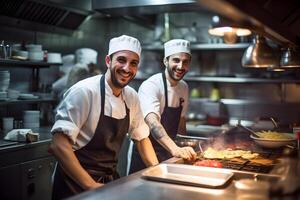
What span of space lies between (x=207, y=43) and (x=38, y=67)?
7.88 feet

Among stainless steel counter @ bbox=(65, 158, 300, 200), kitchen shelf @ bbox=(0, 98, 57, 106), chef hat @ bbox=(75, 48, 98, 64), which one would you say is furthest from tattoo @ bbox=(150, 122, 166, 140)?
chef hat @ bbox=(75, 48, 98, 64)

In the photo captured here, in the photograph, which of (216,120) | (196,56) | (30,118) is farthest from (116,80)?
(196,56)

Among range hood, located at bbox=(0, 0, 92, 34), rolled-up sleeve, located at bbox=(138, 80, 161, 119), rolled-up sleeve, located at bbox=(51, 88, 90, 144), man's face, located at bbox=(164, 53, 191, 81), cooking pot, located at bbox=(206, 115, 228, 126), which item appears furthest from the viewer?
cooking pot, located at bbox=(206, 115, 228, 126)

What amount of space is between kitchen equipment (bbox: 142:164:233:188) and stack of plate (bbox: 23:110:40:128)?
2462 mm

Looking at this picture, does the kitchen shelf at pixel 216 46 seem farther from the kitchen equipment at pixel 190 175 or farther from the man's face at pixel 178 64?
the kitchen equipment at pixel 190 175

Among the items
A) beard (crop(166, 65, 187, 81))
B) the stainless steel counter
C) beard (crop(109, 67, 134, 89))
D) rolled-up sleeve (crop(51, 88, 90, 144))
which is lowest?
the stainless steel counter

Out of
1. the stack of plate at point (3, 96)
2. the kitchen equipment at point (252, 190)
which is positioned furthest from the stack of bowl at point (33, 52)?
the kitchen equipment at point (252, 190)

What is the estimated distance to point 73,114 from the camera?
2.17 m

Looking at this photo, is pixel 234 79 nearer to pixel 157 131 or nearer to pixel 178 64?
pixel 178 64

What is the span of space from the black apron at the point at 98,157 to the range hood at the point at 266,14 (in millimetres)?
1053

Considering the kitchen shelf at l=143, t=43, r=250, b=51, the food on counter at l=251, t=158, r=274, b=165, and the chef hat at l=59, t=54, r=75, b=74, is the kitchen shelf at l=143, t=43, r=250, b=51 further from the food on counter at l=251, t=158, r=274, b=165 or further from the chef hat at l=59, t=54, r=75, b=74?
the food on counter at l=251, t=158, r=274, b=165

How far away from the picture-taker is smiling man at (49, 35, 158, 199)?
2131 millimetres

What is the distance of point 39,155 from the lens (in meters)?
3.46

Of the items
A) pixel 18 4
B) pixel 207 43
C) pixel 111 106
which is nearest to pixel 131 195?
pixel 111 106
